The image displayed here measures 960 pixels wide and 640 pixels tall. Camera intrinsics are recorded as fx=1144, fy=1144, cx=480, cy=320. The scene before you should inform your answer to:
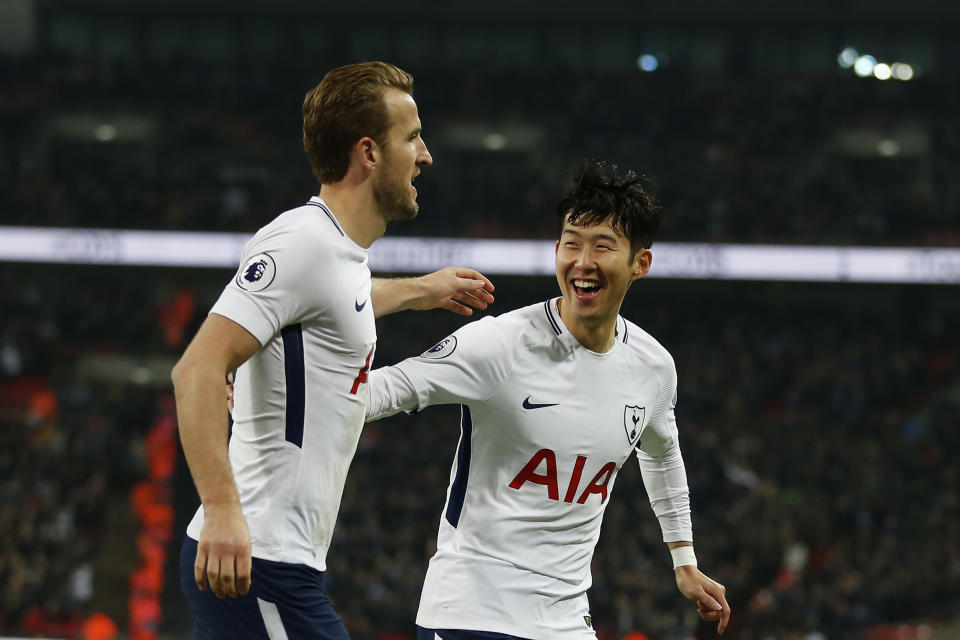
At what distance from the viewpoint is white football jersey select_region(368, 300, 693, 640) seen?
3287mm

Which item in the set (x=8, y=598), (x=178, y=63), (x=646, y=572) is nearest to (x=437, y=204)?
(x=178, y=63)

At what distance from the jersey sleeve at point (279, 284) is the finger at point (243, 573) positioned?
46cm

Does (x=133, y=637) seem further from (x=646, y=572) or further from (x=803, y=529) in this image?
(x=803, y=529)

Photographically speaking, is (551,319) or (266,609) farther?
(551,319)

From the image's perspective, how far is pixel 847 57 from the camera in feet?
72.8

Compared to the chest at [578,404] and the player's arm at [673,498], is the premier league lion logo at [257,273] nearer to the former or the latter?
the chest at [578,404]

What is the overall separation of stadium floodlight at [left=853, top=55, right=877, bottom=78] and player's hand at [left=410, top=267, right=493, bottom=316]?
1958 cm

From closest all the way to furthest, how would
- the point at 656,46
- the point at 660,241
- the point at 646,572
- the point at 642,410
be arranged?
1. the point at 642,410
2. the point at 646,572
3. the point at 660,241
4. the point at 656,46

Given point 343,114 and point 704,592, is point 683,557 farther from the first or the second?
point 343,114

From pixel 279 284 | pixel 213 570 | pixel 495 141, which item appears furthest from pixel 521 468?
pixel 495 141

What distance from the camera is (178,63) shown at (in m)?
20.2

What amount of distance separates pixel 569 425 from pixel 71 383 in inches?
646

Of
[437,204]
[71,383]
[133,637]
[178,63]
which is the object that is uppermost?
[178,63]

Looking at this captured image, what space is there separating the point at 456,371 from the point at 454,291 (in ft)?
1.08
